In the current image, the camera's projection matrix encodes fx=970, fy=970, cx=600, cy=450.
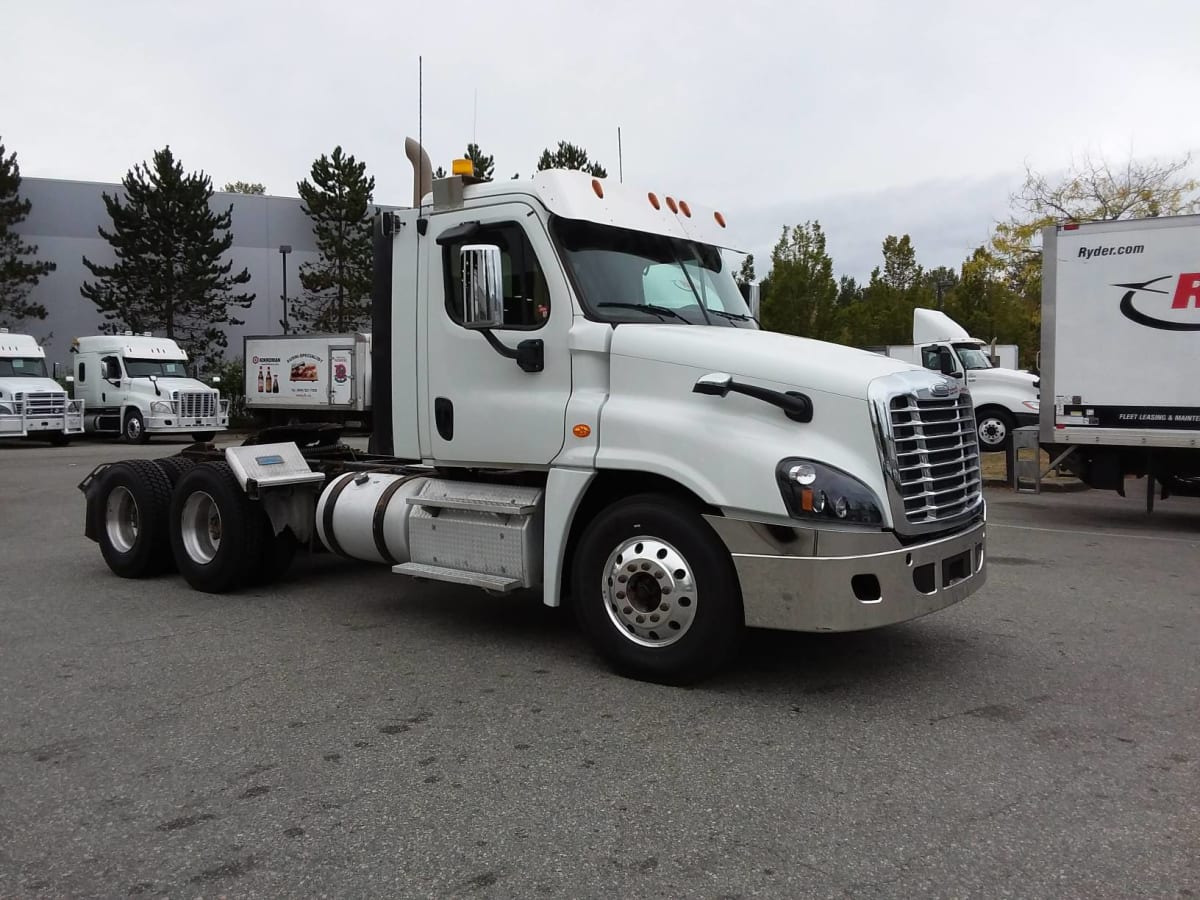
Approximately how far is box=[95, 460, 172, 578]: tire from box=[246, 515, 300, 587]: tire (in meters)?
0.98

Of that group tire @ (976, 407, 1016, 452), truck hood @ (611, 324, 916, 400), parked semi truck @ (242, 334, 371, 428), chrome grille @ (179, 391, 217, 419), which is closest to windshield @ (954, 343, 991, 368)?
tire @ (976, 407, 1016, 452)

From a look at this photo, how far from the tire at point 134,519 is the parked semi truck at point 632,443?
1.07m

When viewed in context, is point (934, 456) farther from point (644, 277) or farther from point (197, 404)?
point (197, 404)

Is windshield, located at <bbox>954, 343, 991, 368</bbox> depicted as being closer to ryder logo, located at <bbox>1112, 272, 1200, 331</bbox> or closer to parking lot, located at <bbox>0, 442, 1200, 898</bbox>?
ryder logo, located at <bbox>1112, 272, 1200, 331</bbox>

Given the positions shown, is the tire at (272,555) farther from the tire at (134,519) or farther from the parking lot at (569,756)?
the tire at (134,519)

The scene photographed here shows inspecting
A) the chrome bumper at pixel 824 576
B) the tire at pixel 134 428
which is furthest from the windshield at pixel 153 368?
the chrome bumper at pixel 824 576

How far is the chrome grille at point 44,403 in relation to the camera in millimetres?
25422

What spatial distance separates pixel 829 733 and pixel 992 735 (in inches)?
29.1

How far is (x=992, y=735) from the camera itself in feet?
14.5

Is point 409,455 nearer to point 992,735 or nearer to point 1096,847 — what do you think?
point 992,735

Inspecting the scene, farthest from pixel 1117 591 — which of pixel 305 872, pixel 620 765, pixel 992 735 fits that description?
pixel 305 872

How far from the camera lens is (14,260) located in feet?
123

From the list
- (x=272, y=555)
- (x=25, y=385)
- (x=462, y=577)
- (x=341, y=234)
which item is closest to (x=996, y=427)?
(x=272, y=555)

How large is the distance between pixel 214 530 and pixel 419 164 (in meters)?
3.28
